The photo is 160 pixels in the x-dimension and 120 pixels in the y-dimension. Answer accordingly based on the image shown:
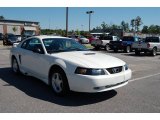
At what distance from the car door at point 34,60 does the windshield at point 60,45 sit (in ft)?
0.68

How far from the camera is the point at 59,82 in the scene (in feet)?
19.0

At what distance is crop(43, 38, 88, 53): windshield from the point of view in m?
6.55

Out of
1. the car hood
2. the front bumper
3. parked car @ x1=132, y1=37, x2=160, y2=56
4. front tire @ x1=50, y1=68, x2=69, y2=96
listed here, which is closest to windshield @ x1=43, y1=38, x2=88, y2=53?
the car hood

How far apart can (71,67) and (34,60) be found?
180cm

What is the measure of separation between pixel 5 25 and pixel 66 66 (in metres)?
69.4

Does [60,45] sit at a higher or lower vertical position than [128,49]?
higher

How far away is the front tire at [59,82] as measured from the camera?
5.57 metres

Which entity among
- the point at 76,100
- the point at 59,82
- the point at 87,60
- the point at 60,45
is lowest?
the point at 76,100

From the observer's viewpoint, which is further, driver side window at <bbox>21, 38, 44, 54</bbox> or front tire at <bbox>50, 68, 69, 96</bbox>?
driver side window at <bbox>21, 38, 44, 54</bbox>

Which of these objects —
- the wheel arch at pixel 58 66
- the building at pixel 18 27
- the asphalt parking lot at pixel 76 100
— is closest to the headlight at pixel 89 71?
the wheel arch at pixel 58 66

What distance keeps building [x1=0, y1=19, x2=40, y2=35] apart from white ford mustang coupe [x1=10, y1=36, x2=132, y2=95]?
209 ft

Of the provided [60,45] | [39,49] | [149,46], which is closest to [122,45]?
[149,46]

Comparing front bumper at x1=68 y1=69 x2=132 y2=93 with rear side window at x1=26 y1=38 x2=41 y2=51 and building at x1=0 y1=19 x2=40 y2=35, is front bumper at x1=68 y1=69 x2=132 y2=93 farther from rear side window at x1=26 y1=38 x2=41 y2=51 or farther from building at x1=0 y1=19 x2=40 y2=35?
building at x1=0 y1=19 x2=40 y2=35

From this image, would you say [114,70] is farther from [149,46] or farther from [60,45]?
[149,46]
